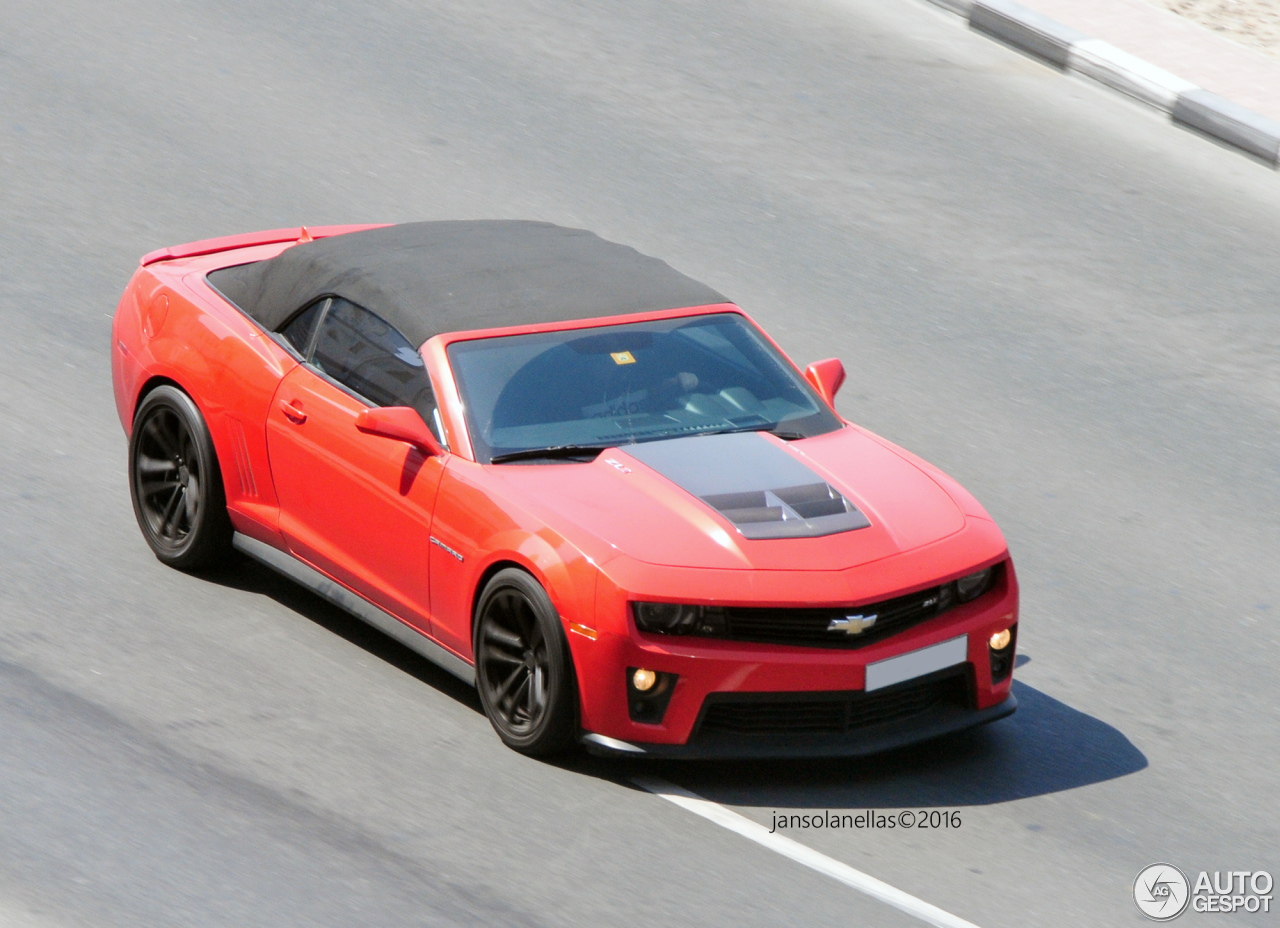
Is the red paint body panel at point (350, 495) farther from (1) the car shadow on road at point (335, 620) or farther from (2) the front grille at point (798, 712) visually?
(2) the front grille at point (798, 712)

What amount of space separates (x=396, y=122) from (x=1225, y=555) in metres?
6.50

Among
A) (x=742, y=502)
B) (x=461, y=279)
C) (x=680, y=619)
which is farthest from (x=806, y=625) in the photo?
(x=461, y=279)

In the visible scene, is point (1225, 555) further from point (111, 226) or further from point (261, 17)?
point (261, 17)

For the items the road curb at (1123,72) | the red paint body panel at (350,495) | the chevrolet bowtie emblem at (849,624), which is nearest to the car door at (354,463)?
the red paint body panel at (350,495)

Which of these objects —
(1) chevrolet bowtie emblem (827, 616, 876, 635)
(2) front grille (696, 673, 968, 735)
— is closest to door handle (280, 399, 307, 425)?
(2) front grille (696, 673, 968, 735)

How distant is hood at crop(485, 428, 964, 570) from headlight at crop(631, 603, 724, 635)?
14 centimetres

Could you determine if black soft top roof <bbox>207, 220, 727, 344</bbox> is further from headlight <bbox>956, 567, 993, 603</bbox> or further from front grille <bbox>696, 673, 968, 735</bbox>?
front grille <bbox>696, 673, 968, 735</bbox>

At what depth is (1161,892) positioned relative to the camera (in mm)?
5695

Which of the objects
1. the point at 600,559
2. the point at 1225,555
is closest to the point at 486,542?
the point at 600,559

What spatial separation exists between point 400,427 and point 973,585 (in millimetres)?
2102

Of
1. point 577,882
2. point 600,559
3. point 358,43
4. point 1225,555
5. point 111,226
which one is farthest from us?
point 358,43

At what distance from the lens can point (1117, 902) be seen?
5.62 meters

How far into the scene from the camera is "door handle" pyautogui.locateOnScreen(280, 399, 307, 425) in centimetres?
708

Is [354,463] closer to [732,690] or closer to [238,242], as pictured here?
[732,690]
